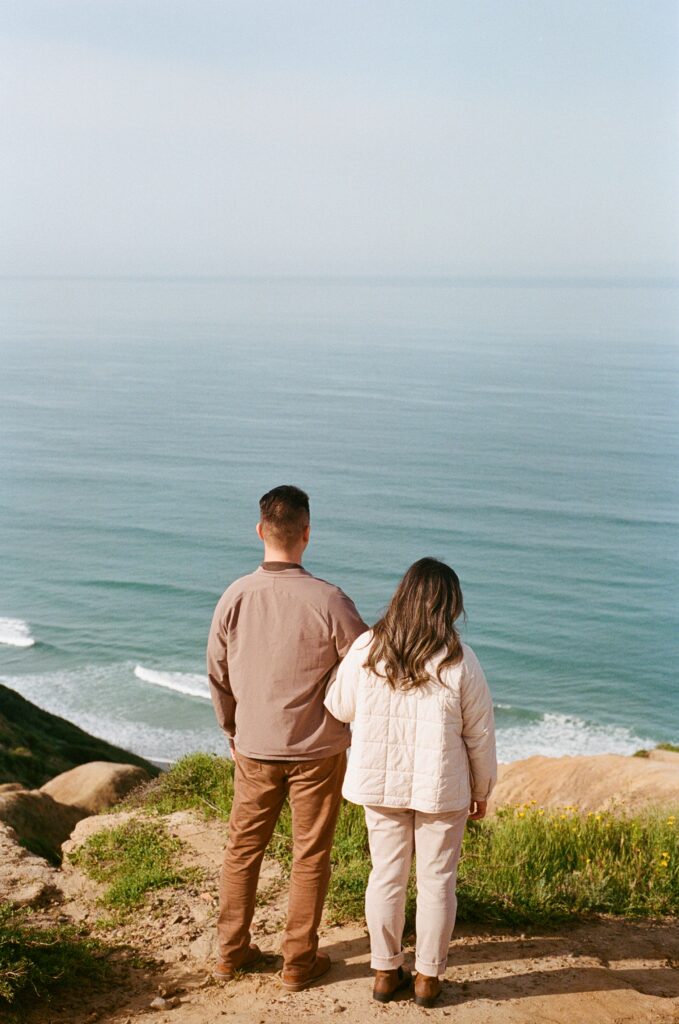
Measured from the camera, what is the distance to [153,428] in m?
96.4

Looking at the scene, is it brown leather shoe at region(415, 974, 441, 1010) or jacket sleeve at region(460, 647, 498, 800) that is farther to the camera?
brown leather shoe at region(415, 974, 441, 1010)

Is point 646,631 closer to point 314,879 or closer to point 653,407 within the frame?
point 314,879

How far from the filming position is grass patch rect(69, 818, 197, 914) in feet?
20.3

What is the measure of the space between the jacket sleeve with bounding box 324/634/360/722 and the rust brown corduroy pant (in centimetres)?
30

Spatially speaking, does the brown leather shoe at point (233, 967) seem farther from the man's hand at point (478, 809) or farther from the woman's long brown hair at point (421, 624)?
the woman's long brown hair at point (421, 624)

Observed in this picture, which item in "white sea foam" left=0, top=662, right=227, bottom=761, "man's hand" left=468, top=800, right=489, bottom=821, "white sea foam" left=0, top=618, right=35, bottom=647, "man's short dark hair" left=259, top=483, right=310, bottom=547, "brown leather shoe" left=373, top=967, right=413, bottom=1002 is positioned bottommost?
"white sea foam" left=0, top=662, right=227, bottom=761

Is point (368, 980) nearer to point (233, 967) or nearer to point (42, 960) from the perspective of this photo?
point (233, 967)

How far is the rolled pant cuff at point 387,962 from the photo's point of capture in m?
4.54

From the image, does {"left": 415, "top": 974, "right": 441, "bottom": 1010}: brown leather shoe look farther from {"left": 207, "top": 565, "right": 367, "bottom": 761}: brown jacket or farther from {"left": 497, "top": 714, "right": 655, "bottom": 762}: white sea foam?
{"left": 497, "top": 714, "right": 655, "bottom": 762}: white sea foam

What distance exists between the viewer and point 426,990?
14.9 feet

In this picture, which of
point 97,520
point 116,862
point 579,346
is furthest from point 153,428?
point 116,862

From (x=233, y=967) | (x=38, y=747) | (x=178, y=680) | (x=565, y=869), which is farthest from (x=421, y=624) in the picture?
(x=178, y=680)

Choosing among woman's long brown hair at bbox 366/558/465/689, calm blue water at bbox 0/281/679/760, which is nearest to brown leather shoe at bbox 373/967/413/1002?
woman's long brown hair at bbox 366/558/465/689

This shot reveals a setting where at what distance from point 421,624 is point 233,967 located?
2.10 meters
